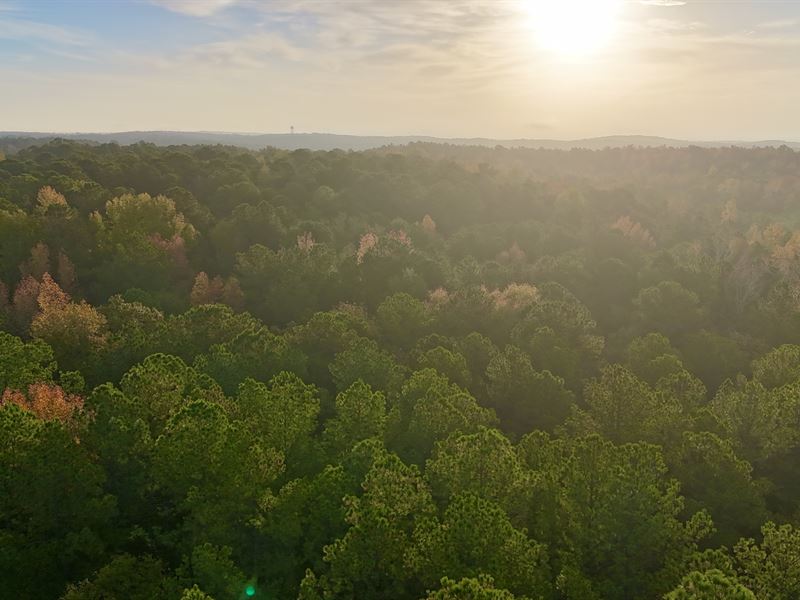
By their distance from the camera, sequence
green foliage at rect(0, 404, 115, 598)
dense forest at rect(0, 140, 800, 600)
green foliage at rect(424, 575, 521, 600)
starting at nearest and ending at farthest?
green foliage at rect(424, 575, 521, 600) → dense forest at rect(0, 140, 800, 600) → green foliage at rect(0, 404, 115, 598)

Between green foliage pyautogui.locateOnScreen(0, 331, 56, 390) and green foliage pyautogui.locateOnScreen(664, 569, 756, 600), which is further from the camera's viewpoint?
green foliage pyautogui.locateOnScreen(0, 331, 56, 390)

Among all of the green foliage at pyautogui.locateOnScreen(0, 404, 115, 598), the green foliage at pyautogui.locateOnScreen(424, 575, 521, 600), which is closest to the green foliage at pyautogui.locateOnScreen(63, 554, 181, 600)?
the green foliage at pyautogui.locateOnScreen(0, 404, 115, 598)

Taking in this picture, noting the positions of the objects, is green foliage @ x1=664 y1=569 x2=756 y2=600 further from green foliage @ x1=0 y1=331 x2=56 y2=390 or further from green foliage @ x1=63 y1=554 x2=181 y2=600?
green foliage @ x1=0 y1=331 x2=56 y2=390

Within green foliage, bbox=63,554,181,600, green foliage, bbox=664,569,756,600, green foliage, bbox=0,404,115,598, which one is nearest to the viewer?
green foliage, bbox=664,569,756,600

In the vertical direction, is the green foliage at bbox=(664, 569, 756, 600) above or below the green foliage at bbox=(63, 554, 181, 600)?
above

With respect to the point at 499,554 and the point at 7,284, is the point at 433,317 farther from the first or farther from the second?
the point at 7,284

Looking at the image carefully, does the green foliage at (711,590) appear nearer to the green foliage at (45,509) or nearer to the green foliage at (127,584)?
the green foliage at (127,584)

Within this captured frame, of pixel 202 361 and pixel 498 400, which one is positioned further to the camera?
pixel 498 400

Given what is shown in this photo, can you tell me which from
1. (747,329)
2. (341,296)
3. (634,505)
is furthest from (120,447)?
(747,329)
